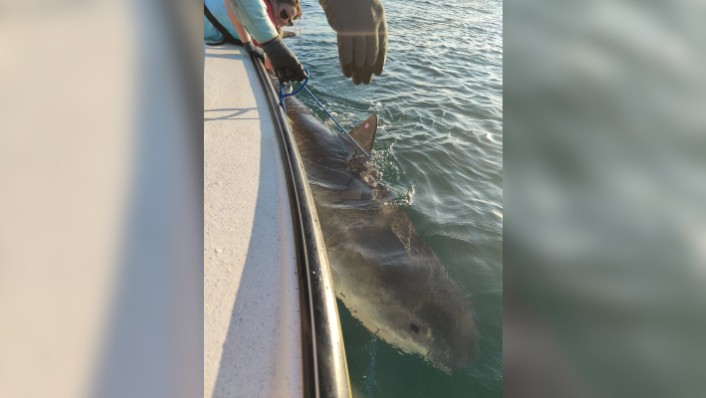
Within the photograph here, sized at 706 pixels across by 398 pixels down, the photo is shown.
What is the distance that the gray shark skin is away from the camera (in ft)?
9.37

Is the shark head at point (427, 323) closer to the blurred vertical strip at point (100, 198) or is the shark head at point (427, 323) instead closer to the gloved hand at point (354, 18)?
the gloved hand at point (354, 18)

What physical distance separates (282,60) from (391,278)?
66.3 inches

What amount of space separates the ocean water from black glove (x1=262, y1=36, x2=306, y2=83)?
5.01 feet

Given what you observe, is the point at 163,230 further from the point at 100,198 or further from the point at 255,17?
the point at 255,17

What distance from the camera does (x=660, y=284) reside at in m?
0.34

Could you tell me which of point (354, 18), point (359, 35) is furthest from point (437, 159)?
point (354, 18)

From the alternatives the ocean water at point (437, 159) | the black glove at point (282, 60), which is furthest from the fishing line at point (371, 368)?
the black glove at point (282, 60)

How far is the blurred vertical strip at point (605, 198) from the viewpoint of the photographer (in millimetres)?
339

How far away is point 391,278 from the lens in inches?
121

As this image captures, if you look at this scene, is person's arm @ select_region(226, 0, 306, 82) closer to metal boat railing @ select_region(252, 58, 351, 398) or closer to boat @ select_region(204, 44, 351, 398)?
boat @ select_region(204, 44, 351, 398)

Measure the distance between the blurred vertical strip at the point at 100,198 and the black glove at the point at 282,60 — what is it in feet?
10.0

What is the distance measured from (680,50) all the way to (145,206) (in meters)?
0.40

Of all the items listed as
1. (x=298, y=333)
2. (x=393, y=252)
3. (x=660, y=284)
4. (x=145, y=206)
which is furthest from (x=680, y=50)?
(x=393, y=252)

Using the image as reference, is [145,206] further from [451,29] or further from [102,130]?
[451,29]
